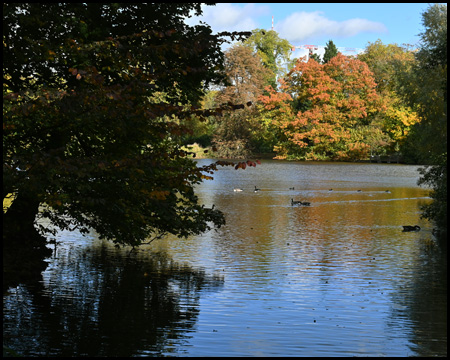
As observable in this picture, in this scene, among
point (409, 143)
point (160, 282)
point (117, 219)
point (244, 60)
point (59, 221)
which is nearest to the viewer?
point (117, 219)

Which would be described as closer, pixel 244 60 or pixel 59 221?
pixel 59 221

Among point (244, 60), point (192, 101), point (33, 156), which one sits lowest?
point (33, 156)

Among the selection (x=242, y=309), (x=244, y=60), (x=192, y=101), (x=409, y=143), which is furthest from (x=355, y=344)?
(x=244, y=60)

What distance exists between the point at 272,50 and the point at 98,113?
92.4 meters

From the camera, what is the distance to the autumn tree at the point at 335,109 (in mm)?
80125

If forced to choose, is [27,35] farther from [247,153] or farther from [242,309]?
[247,153]

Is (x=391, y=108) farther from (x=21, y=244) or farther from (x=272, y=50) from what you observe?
(x=21, y=244)

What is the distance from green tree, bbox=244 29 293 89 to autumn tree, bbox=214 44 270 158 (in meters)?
4.90

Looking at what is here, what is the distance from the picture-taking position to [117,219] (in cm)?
1370

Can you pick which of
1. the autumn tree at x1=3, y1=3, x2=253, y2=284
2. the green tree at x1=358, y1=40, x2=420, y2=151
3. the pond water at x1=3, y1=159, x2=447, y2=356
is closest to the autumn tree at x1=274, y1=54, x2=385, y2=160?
the green tree at x1=358, y1=40, x2=420, y2=151

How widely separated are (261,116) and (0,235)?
8192 cm

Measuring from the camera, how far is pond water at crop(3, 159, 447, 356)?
10398 millimetres

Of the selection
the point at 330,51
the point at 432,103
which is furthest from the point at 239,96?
the point at 432,103

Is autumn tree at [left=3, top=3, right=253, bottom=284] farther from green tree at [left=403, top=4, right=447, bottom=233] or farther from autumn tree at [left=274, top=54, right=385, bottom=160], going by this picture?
autumn tree at [left=274, top=54, right=385, bottom=160]
